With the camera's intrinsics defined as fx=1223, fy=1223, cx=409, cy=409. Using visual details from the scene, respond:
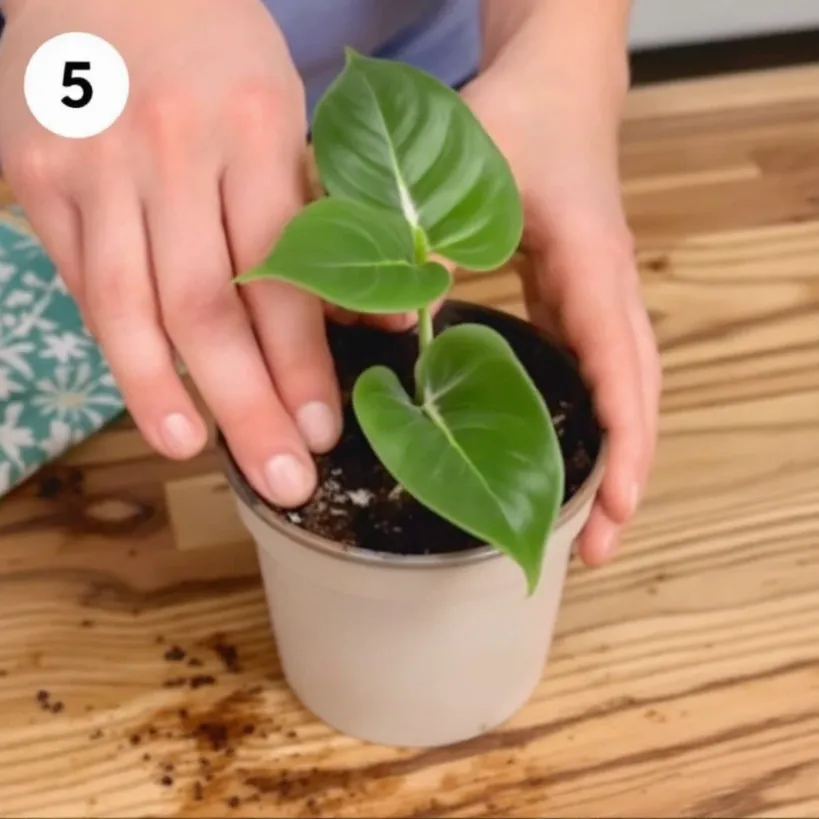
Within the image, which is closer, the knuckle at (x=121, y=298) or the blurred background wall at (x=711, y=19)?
Result: the knuckle at (x=121, y=298)

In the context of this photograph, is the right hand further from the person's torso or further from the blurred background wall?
the blurred background wall

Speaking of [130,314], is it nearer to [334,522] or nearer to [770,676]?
[334,522]

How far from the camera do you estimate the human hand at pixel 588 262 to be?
49 cm

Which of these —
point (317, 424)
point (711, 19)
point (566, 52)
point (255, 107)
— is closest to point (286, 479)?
point (317, 424)

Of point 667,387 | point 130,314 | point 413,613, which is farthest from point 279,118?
point 667,387

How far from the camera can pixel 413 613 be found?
46 centimetres

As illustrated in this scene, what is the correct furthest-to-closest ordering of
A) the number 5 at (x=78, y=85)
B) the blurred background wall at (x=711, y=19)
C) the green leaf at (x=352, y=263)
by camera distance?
the blurred background wall at (x=711, y=19)
the number 5 at (x=78, y=85)
the green leaf at (x=352, y=263)

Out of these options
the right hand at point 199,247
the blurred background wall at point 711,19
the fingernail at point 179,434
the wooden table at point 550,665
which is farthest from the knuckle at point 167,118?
the blurred background wall at point 711,19

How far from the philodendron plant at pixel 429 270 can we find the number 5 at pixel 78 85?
10cm

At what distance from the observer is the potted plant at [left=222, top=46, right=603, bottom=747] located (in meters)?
0.39

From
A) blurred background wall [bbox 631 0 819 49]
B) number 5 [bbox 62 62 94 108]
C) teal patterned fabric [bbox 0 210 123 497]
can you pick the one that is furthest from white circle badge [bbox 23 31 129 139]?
blurred background wall [bbox 631 0 819 49]

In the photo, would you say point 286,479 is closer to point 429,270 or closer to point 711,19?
point 429,270

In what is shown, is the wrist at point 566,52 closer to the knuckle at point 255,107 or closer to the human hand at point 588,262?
the human hand at point 588,262

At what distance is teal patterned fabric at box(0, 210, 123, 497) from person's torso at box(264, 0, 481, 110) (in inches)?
7.9
